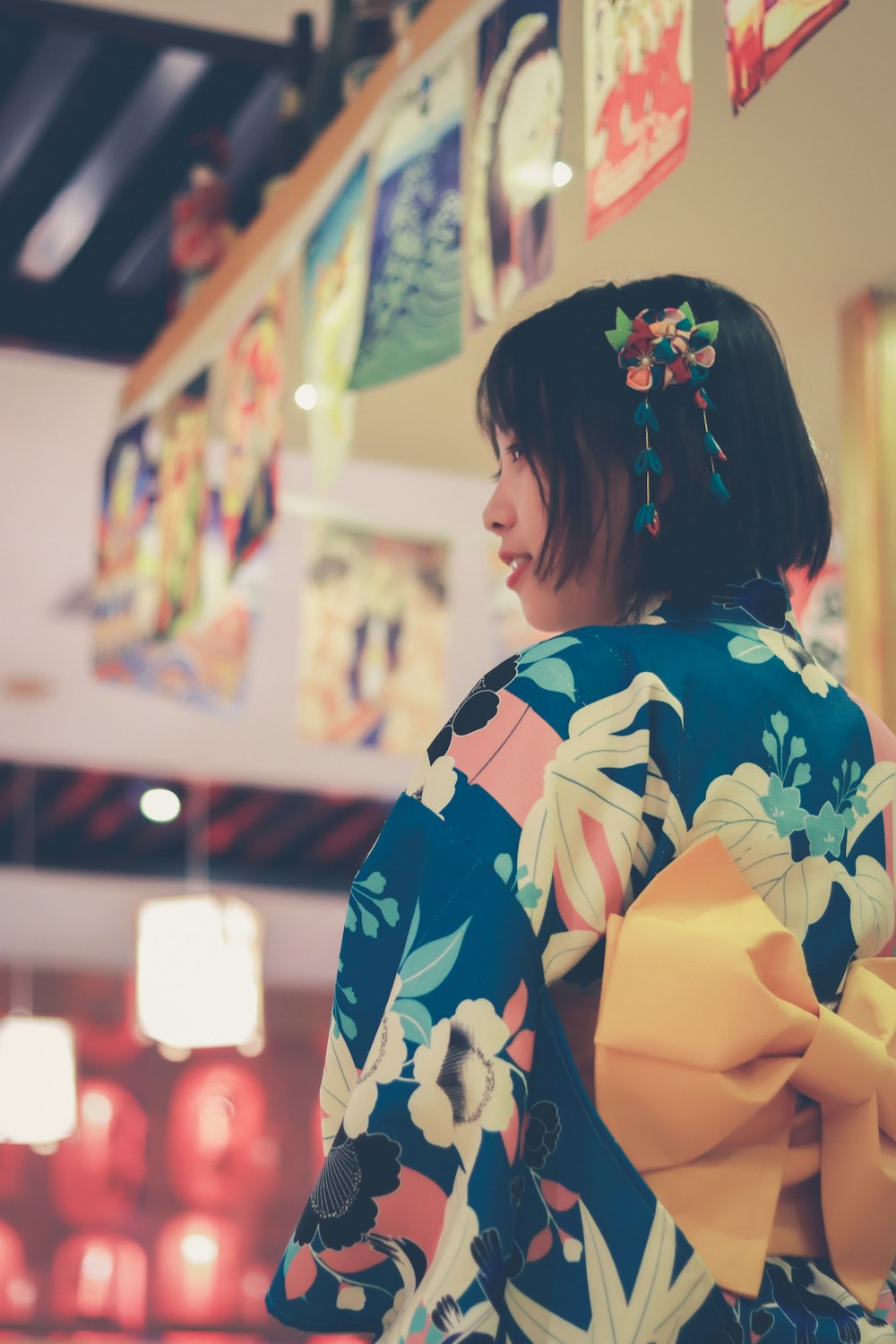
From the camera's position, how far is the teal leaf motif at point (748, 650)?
1.09 meters

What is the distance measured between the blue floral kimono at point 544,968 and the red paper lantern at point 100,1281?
6.85 m

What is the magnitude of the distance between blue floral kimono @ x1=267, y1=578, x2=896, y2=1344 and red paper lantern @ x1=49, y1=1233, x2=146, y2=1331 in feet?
22.5

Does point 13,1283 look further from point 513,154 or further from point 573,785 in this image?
point 573,785

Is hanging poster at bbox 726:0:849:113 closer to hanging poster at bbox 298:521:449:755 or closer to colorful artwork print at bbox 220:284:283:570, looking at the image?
colorful artwork print at bbox 220:284:283:570

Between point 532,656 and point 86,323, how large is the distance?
2660 mm

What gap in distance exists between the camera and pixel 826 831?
3.50 feet

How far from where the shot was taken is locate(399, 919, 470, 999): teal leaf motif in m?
0.94

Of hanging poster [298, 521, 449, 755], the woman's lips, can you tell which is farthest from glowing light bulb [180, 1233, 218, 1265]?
the woman's lips

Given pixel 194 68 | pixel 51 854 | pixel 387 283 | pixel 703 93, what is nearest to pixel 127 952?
pixel 51 854

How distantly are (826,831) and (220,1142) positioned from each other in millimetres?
7150

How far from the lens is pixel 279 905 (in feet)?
23.6

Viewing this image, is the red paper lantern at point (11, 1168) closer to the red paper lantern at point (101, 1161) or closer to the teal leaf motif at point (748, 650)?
the red paper lantern at point (101, 1161)

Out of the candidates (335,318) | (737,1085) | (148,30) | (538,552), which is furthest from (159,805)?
(737,1085)

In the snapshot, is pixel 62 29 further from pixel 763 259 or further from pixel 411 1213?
pixel 411 1213
